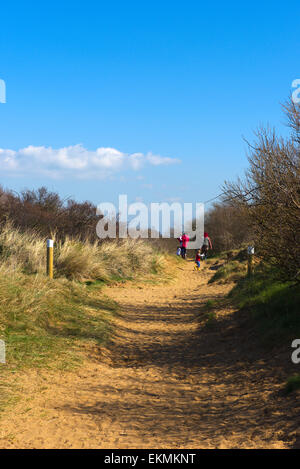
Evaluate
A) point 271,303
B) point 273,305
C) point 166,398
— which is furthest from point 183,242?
point 166,398

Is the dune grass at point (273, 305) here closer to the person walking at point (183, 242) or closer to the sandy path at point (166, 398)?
the sandy path at point (166, 398)

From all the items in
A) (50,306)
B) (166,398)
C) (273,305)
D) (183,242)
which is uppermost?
(183,242)

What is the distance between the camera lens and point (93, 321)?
848 centimetres

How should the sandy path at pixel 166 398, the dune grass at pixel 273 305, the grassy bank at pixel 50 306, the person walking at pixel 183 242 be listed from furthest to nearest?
1. the person walking at pixel 183 242
2. the dune grass at pixel 273 305
3. the grassy bank at pixel 50 306
4. the sandy path at pixel 166 398

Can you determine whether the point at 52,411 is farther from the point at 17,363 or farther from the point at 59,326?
the point at 59,326

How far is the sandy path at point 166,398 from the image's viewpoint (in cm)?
384

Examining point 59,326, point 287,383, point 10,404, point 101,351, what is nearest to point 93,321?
point 59,326

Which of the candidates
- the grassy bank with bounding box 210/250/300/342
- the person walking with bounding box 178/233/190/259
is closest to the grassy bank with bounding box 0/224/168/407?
the grassy bank with bounding box 210/250/300/342

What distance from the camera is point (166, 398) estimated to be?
5.09m

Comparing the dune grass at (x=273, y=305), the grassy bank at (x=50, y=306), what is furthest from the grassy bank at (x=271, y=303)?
the grassy bank at (x=50, y=306)

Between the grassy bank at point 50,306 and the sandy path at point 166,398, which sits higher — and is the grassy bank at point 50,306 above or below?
above

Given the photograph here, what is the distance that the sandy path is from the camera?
12.6 ft

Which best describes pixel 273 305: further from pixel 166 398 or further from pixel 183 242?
pixel 183 242

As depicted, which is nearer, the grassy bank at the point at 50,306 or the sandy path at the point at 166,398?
the sandy path at the point at 166,398
